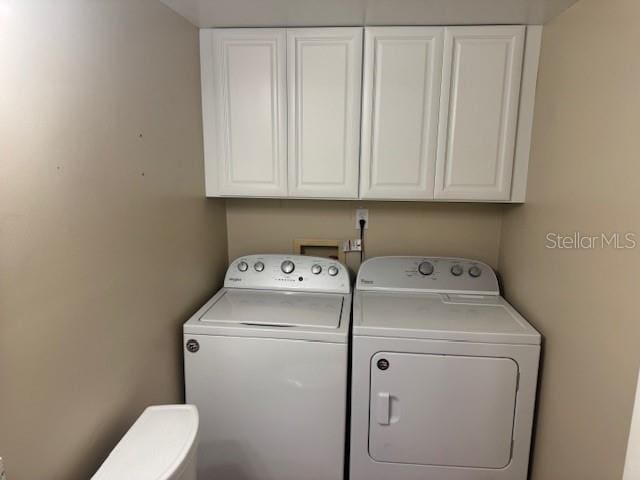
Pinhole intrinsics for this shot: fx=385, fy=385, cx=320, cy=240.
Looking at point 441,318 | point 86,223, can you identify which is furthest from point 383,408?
point 86,223

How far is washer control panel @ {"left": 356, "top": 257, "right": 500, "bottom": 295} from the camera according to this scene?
1951 mm

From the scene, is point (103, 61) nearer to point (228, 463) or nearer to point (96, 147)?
point (96, 147)

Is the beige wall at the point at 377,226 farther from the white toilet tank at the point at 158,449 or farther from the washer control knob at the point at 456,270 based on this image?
the white toilet tank at the point at 158,449

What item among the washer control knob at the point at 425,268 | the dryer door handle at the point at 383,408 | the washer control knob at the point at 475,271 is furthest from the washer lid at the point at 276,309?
the washer control knob at the point at 475,271

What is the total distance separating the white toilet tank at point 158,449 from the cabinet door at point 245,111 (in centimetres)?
104

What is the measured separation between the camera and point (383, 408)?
5.07 ft

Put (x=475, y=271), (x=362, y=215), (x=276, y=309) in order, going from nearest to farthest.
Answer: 1. (x=276, y=309)
2. (x=475, y=271)
3. (x=362, y=215)

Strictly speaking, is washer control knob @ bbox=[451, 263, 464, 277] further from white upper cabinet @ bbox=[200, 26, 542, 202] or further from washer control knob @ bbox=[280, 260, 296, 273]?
washer control knob @ bbox=[280, 260, 296, 273]

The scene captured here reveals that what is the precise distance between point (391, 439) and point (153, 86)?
1.64 m

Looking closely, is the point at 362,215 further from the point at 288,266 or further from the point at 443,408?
the point at 443,408

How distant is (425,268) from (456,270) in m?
0.16

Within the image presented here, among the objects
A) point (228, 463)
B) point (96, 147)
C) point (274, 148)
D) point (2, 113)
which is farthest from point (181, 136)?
point (228, 463)

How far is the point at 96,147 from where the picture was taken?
42.6 inches

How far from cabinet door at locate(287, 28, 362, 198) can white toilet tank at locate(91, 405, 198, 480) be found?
3.53 feet
